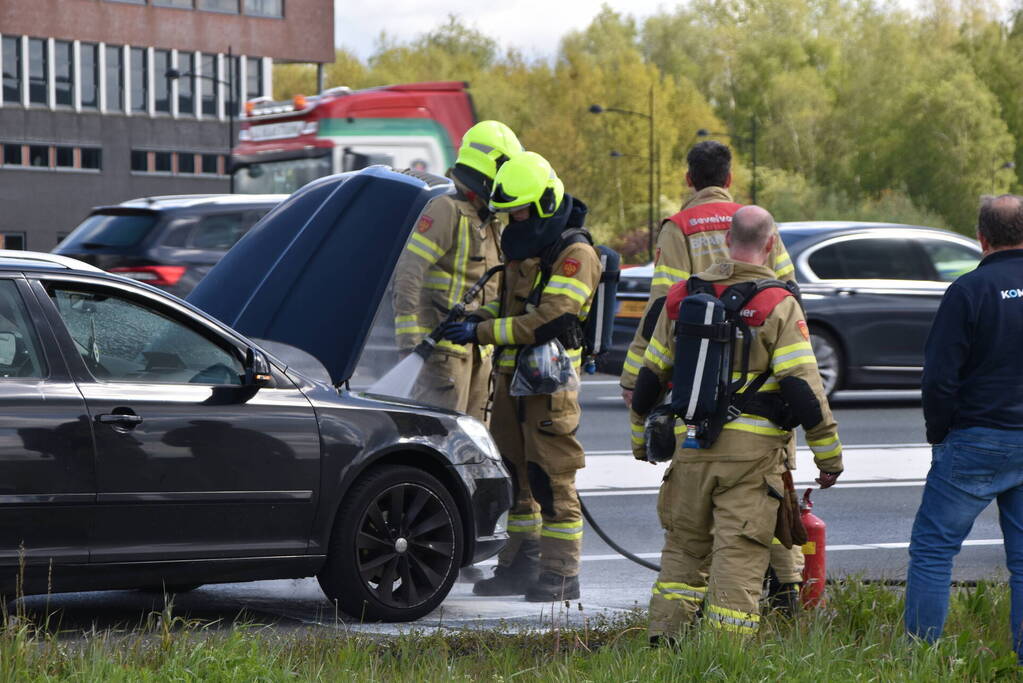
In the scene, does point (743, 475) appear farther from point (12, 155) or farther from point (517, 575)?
point (12, 155)

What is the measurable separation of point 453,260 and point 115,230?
26.7ft

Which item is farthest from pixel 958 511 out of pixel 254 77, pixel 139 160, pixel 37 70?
pixel 254 77

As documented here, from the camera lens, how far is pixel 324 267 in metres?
6.83

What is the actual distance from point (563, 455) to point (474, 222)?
116 cm

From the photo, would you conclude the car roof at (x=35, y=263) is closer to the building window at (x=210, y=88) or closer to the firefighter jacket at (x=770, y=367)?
the firefighter jacket at (x=770, y=367)

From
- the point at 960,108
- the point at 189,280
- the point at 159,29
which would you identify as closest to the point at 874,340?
the point at 189,280

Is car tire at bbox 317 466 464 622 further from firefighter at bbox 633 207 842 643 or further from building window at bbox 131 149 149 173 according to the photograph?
building window at bbox 131 149 149 173

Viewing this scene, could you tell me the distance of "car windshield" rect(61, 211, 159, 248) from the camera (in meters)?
14.7

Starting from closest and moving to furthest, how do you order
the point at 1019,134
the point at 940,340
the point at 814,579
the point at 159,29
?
1. the point at 940,340
2. the point at 814,579
3. the point at 159,29
4. the point at 1019,134

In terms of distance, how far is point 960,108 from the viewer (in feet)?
241

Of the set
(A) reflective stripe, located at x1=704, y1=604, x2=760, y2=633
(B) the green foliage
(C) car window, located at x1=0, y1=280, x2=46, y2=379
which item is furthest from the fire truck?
(B) the green foliage

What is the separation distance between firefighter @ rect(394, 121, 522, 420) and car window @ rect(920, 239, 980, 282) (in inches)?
328

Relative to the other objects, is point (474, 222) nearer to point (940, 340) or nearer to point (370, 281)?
point (370, 281)

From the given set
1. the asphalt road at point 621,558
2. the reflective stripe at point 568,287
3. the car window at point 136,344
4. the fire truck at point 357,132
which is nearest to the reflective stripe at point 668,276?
the reflective stripe at point 568,287
